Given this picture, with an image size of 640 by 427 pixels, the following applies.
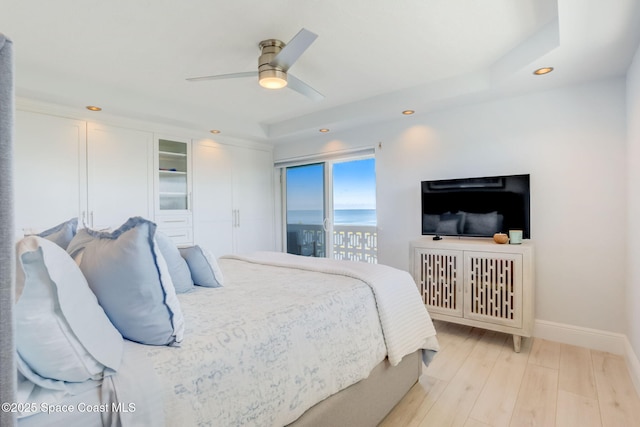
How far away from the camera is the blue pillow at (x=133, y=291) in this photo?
1007 millimetres

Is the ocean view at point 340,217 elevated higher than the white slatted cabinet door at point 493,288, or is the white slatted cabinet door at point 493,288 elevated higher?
the ocean view at point 340,217

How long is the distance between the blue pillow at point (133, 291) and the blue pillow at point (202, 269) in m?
0.70

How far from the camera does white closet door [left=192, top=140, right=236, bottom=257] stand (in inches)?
162

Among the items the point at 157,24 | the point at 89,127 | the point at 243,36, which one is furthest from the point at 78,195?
the point at 243,36

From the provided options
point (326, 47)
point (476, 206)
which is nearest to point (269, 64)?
point (326, 47)

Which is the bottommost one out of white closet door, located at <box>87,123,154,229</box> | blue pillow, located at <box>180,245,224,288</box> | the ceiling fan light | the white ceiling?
blue pillow, located at <box>180,245,224,288</box>

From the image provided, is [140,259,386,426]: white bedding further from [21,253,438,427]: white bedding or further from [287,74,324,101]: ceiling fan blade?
[287,74,324,101]: ceiling fan blade

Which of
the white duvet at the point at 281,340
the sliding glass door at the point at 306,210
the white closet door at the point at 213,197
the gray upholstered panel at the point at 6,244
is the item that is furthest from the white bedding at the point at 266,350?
the sliding glass door at the point at 306,210

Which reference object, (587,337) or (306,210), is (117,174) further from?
(587,337)

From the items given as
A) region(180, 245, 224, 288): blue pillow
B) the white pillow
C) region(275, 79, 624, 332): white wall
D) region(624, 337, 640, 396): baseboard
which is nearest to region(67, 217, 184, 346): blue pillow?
the white pillow

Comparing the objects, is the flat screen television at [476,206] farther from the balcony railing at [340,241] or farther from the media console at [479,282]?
the balcony railing at [340,241]

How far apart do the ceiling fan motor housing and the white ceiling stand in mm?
63

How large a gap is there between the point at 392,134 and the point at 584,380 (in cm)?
278

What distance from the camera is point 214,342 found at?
106 centimetres
